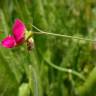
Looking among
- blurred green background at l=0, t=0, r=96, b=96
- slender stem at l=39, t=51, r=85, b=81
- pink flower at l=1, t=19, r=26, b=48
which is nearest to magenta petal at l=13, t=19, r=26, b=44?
pink flower at l=1, t=19, r=26, b=48

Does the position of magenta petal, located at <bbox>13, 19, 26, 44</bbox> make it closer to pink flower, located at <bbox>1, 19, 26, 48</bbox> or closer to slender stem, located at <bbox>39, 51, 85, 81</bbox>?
pink flower, located at <bbox>1, 19, 26, 48</bbox>

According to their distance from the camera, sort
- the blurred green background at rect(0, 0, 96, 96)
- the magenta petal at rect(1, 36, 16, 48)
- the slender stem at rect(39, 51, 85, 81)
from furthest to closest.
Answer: the slender stem at rect(39, 51, 85, 81)
the blurred green background at rect(0, 0, 96, 96)
the magenta petal at rect(1, 36, 16, 48)

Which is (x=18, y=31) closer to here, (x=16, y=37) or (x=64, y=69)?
(x=16, y=37)

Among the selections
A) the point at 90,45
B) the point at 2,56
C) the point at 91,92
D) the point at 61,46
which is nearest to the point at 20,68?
the point at 2,56

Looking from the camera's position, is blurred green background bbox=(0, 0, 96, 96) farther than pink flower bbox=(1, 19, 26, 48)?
Yes

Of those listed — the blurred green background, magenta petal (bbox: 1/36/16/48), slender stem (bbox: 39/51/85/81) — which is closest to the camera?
magenta petal (bbox: 1/36/16/48)

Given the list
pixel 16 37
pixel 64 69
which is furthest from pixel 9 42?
pixel 64 69

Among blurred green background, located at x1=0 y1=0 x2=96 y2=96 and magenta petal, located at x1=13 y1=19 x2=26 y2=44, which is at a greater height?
magenta petal, located at x1=13 y1=19 x2=26 y2=44

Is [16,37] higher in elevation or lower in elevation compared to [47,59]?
higher

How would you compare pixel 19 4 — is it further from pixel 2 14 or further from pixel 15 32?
pixel 15 32
